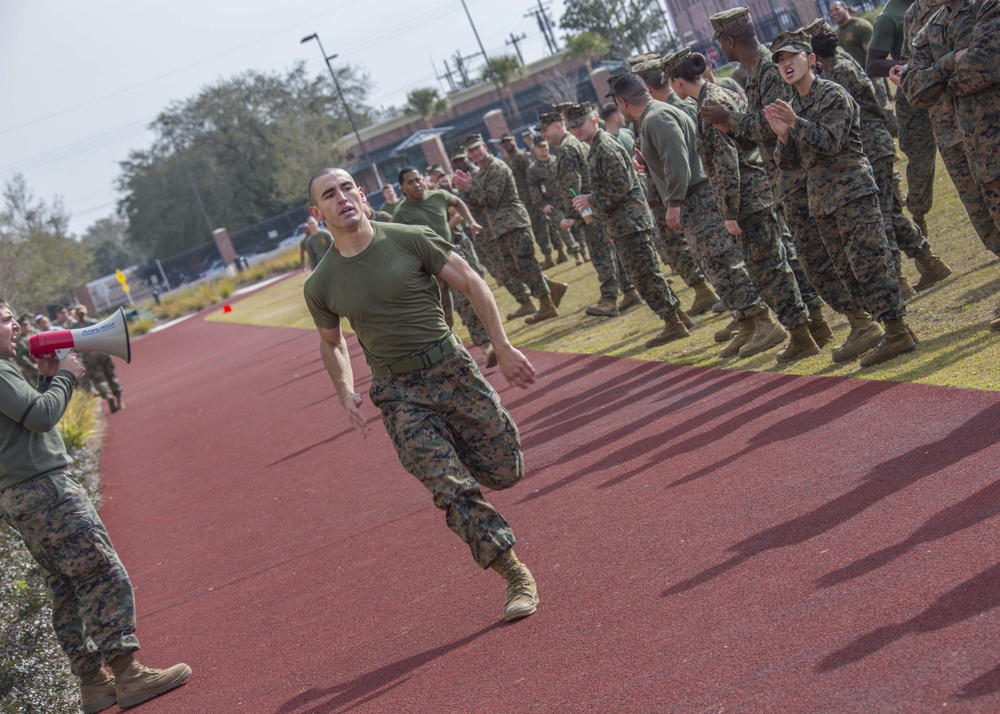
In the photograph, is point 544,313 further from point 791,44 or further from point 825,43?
point 791,44

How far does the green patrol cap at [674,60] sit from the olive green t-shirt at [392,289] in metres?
3.59

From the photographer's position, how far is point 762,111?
8.59 metres

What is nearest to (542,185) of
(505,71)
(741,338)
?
(741,338)

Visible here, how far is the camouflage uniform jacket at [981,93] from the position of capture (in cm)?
750

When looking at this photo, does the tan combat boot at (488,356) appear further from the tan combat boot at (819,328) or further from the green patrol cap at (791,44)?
the green patrol cap at (791,44)

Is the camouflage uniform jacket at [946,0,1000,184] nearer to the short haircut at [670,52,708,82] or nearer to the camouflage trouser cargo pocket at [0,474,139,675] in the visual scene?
the short haircut at [670,52,708,82]

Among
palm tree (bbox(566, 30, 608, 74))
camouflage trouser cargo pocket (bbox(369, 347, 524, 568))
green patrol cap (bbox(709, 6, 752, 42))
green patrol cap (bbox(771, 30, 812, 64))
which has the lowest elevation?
camouflage trouser cargo pocket (bbox(369, 347, 524, 568))

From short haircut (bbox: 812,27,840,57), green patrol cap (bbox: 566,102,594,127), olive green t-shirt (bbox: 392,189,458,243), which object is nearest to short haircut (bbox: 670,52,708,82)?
short haircut (bbox: 812,27,840,57)

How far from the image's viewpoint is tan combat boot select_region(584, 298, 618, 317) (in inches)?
614

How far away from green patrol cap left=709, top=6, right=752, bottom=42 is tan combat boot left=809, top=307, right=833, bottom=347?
2314 millimetres

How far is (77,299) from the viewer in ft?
260

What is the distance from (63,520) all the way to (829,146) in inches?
205

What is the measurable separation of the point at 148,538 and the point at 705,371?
6006 millimetres

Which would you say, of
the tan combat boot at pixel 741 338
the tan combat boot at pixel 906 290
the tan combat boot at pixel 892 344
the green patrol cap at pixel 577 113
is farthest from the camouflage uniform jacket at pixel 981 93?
the green patrol cap at pixel 577 113
